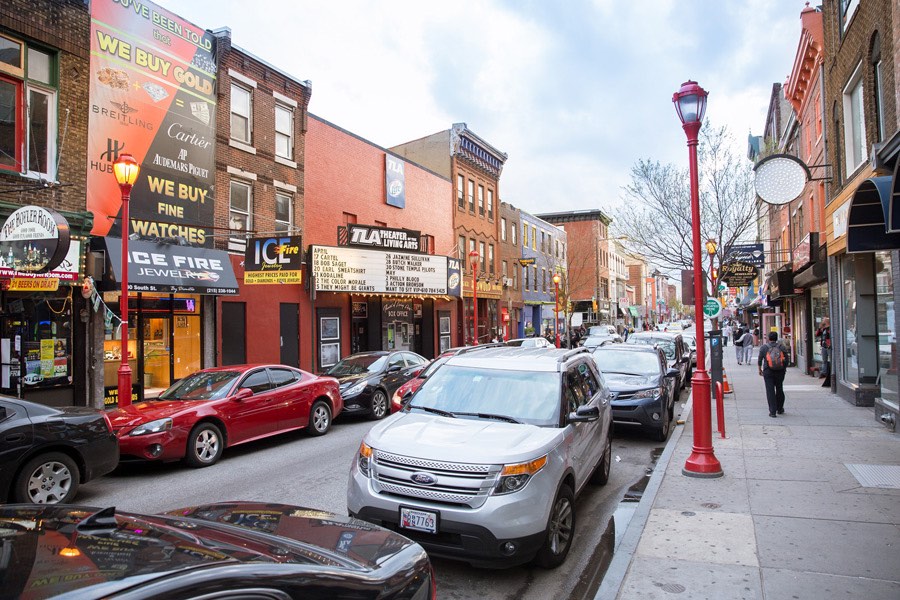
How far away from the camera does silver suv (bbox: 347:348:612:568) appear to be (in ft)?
14.5

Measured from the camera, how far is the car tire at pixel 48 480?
6.23 metres

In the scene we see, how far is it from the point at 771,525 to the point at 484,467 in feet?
10.4

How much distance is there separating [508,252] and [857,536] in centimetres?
3327

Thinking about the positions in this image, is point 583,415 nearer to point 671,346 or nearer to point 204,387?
point 204,387

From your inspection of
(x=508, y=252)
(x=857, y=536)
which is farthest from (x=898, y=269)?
(x=508, y=252)

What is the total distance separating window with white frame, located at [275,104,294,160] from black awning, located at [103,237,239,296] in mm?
4807

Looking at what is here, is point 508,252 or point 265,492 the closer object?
point 265,492

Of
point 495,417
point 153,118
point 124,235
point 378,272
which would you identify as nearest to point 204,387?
point 124,235

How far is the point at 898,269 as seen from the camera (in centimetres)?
938

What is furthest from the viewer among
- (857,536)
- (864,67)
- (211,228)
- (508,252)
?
(508,252)

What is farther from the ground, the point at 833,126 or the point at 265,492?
the point at 833,126

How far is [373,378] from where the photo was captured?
43.0 feet

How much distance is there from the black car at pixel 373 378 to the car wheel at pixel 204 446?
3651mm

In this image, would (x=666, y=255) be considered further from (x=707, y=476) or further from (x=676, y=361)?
(x=707, y=476)
